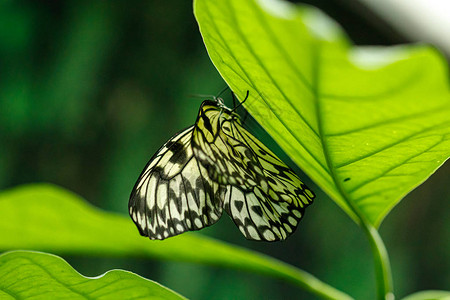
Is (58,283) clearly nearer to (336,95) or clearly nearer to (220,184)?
(220,184)

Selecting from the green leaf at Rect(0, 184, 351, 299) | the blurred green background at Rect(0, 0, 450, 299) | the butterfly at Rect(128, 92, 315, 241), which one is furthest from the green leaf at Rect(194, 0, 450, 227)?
the blurred green background at Rect(0, 0, 450, 299)

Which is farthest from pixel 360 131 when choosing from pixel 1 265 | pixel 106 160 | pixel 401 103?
pixel 106 160

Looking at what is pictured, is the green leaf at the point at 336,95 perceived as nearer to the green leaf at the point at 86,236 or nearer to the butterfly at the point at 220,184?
the butterfly at the point at 220,184

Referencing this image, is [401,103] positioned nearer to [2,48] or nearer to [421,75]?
[421,75]

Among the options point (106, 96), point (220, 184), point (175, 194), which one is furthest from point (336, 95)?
point (106, 96)

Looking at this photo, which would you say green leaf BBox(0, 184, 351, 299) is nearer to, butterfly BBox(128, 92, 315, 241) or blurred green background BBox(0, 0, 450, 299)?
butterfly BBox(128, 92, 315, 241)

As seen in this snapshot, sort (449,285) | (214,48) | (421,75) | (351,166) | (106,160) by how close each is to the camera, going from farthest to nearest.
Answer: (449,285) < (106,160) < (351,166) < (214,48) < (421,75)
